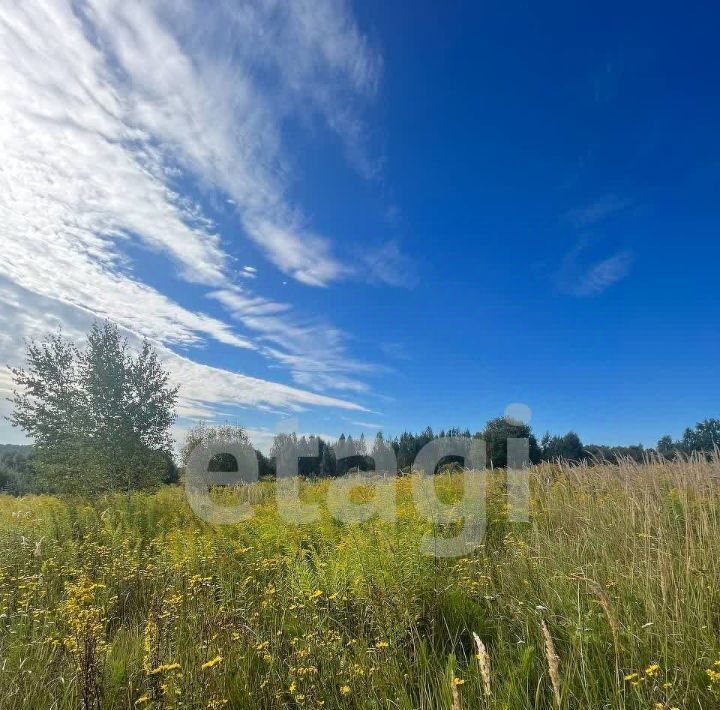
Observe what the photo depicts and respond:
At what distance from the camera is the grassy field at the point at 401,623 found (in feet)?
7.46

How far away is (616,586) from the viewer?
3.04 m

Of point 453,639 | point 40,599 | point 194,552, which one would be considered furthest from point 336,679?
point 40,599

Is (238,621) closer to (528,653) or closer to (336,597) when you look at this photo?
(336,597)

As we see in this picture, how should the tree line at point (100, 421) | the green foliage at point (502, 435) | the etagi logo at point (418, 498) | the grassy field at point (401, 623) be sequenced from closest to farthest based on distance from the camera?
the grassy field at point (401, 623) → the etagi logo at point (418, 498) → the tree line at point (100, 421) → the green foliage at point (502, 435)

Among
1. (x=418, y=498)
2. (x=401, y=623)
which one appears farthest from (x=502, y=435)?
(x=401, y=623)

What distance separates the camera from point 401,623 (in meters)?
2.79

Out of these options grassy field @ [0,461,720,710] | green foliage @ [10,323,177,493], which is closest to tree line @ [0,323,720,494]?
green foliage @ [10,323,177,493]

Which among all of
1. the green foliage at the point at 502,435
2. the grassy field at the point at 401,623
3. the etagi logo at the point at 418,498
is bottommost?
the grassy field at the point at 401,623

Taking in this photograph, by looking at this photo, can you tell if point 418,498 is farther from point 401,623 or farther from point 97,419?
point 97,419

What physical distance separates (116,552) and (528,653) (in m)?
5.05

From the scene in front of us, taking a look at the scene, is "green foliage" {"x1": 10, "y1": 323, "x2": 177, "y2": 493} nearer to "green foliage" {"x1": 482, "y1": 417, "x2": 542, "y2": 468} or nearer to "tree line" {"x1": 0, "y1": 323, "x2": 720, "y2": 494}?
"tree line" {"x1": 0, "y1": 323, "x2": 720, "y2": 494}

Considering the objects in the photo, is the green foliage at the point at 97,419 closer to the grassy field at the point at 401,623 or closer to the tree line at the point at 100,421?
the tree line at the point at 100,421

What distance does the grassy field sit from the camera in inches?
89.5

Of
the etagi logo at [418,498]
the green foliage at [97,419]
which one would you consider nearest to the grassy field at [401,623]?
the etagi logo at [418,498]
